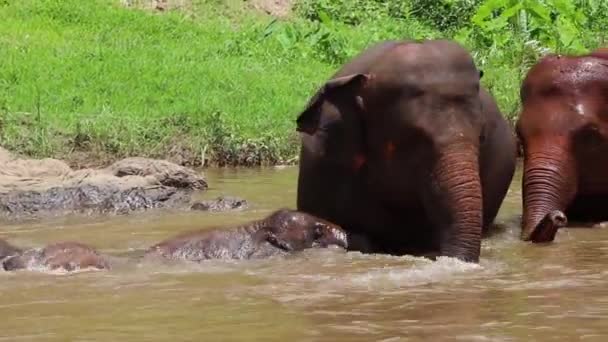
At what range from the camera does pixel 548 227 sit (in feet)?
26.8

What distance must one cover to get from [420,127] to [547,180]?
5.20 ft

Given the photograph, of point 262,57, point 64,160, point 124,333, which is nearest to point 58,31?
point 262,57

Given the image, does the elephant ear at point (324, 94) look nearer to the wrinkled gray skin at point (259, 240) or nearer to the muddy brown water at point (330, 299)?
the wrinkled gray skin at point (259, 240)

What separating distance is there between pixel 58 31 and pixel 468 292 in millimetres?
12797

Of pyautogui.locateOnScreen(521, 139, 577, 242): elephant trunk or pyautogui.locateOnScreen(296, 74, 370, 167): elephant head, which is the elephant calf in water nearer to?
pyautogui.locateOnScreen(296, 74, 370, 167): elephant head

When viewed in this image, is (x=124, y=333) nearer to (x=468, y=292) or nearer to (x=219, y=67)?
(x=468, y=292)

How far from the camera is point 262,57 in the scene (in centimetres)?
1755

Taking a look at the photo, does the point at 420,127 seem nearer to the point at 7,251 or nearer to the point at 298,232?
the point at 298,232

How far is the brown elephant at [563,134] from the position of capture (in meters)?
8.85

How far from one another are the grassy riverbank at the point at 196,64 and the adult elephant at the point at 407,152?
427 cm

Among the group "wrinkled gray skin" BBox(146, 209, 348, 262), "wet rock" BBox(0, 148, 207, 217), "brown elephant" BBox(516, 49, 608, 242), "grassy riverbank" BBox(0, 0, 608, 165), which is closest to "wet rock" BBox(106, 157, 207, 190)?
"wet rock" BBox(0, 148, 207, 217)

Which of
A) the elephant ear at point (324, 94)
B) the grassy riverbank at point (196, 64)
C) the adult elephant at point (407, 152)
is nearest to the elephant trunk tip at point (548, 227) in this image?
the adult elephant at point (407, 152)

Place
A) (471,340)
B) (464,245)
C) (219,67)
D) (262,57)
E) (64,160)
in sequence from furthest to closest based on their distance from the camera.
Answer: (262,57) → (219,67) → (64,160) → (464,245) → (471,340)

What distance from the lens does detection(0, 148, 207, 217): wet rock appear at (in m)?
10.4
